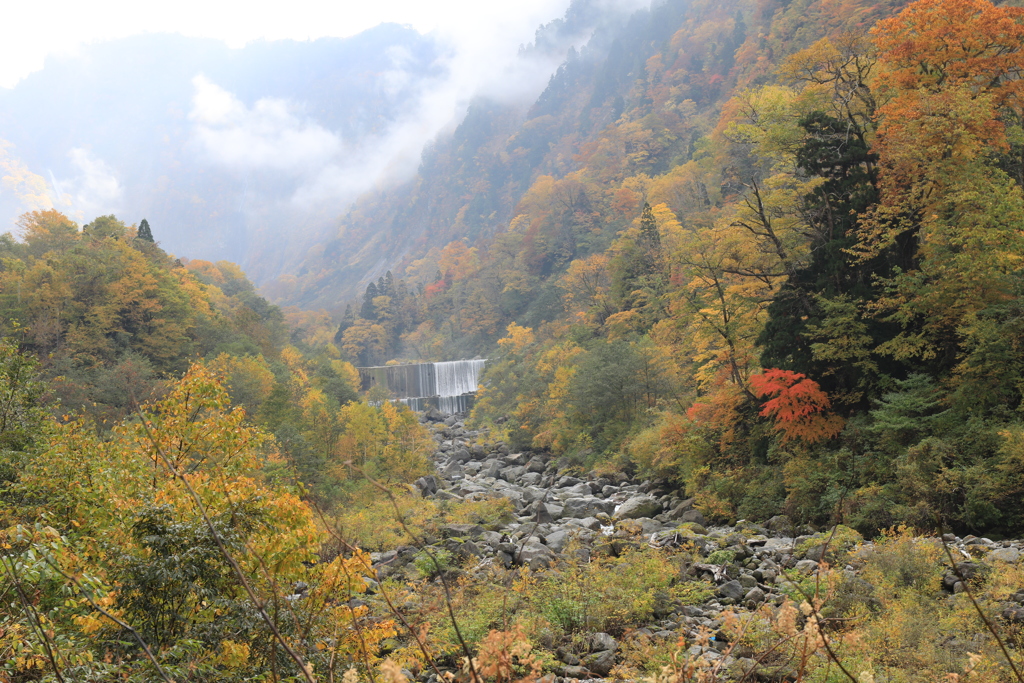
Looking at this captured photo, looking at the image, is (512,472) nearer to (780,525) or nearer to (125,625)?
(780,525)

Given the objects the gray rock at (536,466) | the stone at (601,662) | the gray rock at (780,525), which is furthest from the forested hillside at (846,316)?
the stone at (601,662)

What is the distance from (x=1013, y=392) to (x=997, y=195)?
4.30 meters

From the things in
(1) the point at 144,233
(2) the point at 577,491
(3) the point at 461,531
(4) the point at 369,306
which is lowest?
(2) the point at 577,491

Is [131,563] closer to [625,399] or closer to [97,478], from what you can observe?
[97,478]

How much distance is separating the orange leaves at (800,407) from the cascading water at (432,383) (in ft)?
138

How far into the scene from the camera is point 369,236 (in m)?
172

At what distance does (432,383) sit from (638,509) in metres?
46.0

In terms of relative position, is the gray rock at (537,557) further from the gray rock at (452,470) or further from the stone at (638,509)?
the gray rock at (452,470)

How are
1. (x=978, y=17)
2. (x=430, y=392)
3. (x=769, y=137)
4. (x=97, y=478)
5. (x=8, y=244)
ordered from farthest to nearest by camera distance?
1. (x=430, y=392)
2. (x=8, y=244)
3. (x=769, y=137)
4. (x=978, y=17)
5. (x=97, y=478)

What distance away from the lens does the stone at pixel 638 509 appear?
1628 cm

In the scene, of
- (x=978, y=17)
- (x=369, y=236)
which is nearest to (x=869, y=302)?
(x=978, y=17)

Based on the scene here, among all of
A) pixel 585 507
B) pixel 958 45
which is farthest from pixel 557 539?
pixel 958 45

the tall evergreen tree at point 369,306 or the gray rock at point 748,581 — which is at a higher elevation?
the tall evergreen tree at point 369,306

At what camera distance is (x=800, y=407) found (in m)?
14.5
